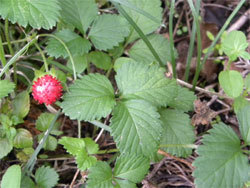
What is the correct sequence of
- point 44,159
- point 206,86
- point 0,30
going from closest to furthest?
1. point 44,159
2. point 0,30
3. point 206,86

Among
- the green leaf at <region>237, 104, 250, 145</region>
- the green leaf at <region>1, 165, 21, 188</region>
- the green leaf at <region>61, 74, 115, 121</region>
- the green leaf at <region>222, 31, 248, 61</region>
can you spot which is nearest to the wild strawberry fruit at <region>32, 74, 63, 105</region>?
the green leaf at <region>61, 74, 115, 121</region>

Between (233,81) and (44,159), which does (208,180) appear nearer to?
(233,81)

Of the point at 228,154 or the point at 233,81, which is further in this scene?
Answer: the point at 233,81

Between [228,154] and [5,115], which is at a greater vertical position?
[5,115]

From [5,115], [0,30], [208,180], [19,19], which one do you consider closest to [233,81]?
[208,180]

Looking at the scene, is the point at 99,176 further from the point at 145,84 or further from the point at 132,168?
the point at 145,84

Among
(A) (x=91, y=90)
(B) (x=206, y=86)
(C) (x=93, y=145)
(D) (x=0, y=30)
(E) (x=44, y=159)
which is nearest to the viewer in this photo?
(A) (x=91, y=90)

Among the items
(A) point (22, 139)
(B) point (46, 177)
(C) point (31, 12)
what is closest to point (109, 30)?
(C) point (31, 12)
